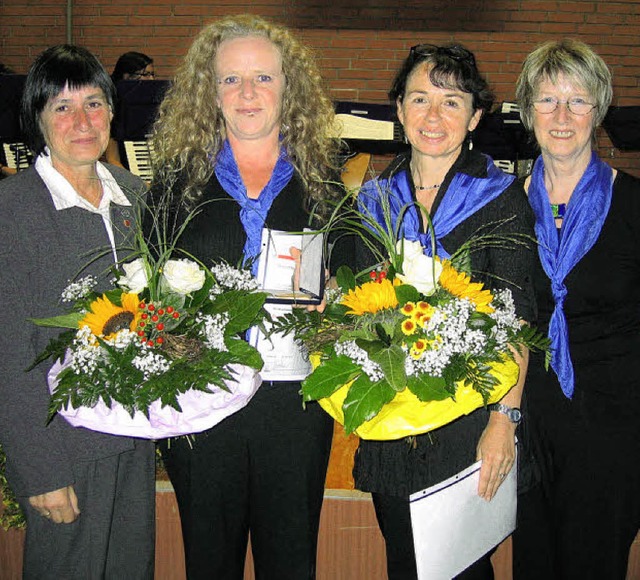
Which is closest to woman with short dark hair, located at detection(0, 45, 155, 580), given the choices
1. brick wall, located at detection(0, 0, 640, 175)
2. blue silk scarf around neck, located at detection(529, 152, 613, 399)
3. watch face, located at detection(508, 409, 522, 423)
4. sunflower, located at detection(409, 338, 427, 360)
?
sunflower, located at detection(409, 338, 427, 360)

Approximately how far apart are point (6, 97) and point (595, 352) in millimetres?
4201

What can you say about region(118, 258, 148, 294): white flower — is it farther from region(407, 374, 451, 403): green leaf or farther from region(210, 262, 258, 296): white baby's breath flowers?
region(407, 374, 451, 403): green leaf

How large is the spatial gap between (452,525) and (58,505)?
3.12ft

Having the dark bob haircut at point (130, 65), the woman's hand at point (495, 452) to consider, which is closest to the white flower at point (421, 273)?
the woman's hand at point (495, 452)

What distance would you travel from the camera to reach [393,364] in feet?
4.67

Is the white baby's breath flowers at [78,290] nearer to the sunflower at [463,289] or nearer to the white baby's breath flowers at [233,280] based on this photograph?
the white baby's breath flowers at [233,280]

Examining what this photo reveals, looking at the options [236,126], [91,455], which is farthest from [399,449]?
[236,126]

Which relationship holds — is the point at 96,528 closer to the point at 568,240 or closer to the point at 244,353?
the point at 244,353

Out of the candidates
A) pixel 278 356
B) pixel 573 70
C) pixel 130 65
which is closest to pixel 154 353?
pixel 278 356

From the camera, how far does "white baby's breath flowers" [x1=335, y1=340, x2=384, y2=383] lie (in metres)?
1.45

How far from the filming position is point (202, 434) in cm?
175

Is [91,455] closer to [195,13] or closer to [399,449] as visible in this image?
[399,449]

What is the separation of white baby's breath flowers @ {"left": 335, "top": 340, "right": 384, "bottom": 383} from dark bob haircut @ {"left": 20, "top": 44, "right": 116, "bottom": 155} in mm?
979

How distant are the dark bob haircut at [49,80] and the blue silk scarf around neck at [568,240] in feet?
4.20
